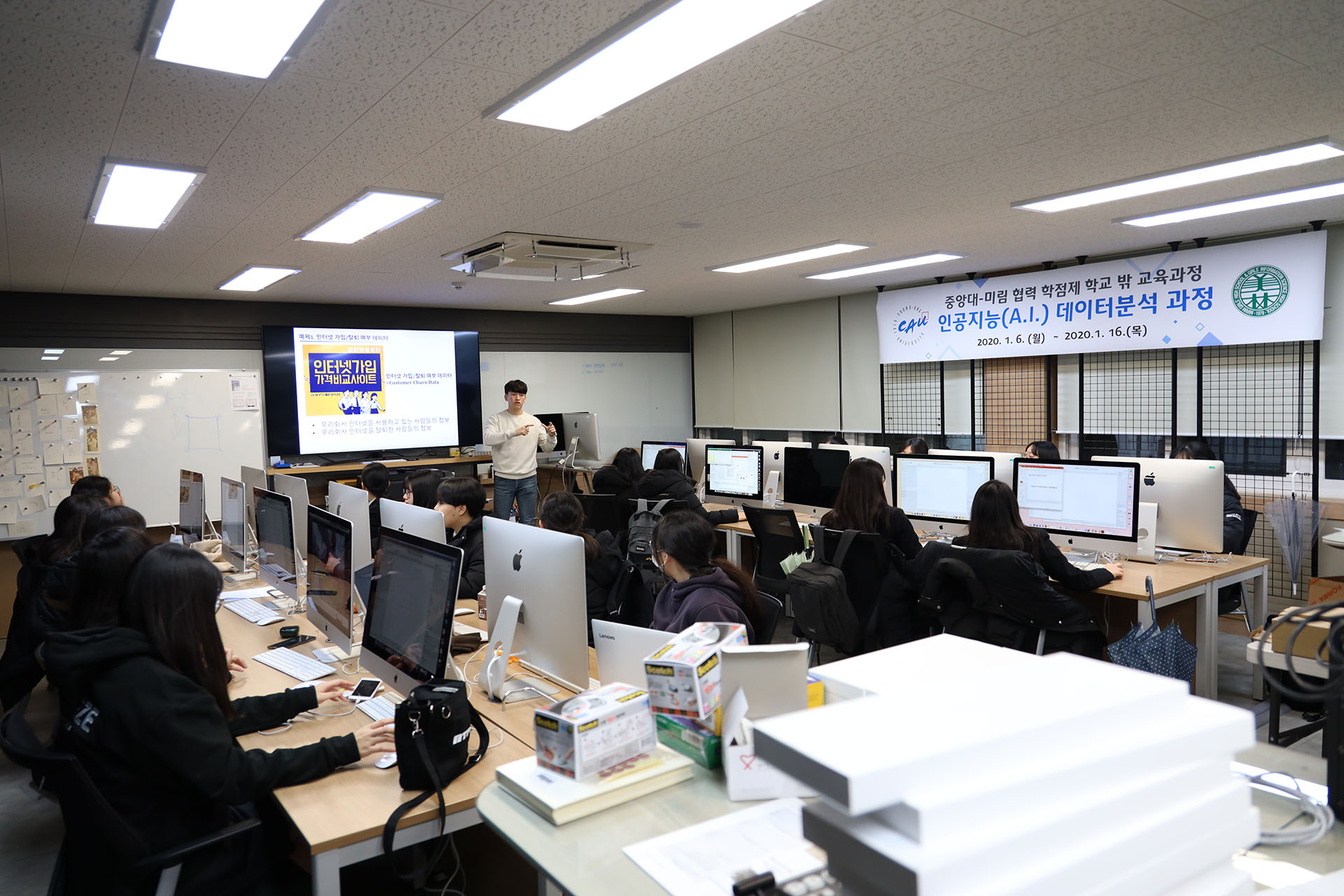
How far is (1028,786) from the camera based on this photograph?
76cm

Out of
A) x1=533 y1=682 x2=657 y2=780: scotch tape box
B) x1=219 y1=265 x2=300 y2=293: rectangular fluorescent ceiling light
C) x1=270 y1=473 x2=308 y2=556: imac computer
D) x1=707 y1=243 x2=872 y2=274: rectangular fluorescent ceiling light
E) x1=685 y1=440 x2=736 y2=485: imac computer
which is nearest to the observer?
x1=533 y1=682 x2=657 y2=780: scotch tape box

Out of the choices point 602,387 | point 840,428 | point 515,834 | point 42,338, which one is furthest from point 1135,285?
point 42,338

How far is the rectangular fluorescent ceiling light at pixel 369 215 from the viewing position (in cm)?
365

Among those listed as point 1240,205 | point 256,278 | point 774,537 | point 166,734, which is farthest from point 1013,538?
point 256,278

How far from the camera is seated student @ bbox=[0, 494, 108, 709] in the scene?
2695 mm

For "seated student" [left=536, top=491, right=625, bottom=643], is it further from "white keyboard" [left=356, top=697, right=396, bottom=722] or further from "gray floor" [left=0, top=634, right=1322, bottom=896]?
"gray floor" [left=0, top=634, right=1322, bottom=896]

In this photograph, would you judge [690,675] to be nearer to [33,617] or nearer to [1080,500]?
[33,617]

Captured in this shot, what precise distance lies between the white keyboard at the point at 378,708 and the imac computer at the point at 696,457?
4572 millimetres

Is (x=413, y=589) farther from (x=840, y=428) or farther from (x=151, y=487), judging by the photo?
(x=840, y=428)

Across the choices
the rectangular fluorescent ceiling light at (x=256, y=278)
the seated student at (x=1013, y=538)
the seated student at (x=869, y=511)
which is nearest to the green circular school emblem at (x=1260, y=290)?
the seated student at (x=1013, y=538)

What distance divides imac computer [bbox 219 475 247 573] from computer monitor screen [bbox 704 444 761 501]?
3293 mm

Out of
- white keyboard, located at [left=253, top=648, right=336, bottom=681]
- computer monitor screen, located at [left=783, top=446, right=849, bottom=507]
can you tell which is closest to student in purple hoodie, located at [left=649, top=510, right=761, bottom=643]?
white keyboard, located at [left=253, top=648, right=336, bottom=681]

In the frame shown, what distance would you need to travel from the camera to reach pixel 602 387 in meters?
9.01

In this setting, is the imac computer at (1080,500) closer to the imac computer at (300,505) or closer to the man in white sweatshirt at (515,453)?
the imac computer at (300,505)
